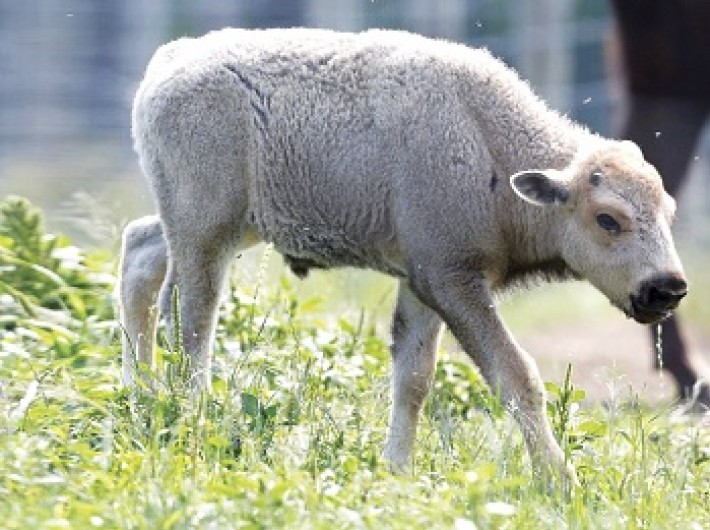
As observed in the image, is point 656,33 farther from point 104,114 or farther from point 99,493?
point 104,114

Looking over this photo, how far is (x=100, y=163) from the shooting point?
23156 mm

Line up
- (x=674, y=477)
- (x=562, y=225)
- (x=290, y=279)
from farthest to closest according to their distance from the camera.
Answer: (x=290, y=279)
(x=562, y=225)
(x=674, y=477)

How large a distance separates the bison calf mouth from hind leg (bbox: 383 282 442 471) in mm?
917

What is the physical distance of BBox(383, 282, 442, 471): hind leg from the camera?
8398 millimetres

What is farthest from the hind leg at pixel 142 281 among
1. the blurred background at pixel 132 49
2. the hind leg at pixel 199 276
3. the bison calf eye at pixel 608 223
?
the blurred background at pixel 132 49

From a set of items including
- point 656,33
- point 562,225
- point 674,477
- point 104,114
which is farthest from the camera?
point 104,114

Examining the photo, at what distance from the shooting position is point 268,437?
7.55 m

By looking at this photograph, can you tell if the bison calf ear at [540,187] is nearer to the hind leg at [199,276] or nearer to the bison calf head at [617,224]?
the bison calf head at [617,224]

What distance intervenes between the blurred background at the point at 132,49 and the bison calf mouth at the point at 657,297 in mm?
13944

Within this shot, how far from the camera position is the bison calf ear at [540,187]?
797 centimetres

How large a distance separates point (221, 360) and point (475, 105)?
1386mm

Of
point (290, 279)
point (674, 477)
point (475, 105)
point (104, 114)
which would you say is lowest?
point (104, 114)

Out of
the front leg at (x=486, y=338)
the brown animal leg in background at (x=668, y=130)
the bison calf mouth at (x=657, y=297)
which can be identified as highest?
the bison calf mouth at (x=657, y=297)

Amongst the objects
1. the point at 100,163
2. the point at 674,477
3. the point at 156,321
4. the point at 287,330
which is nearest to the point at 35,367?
the point at 156,321
